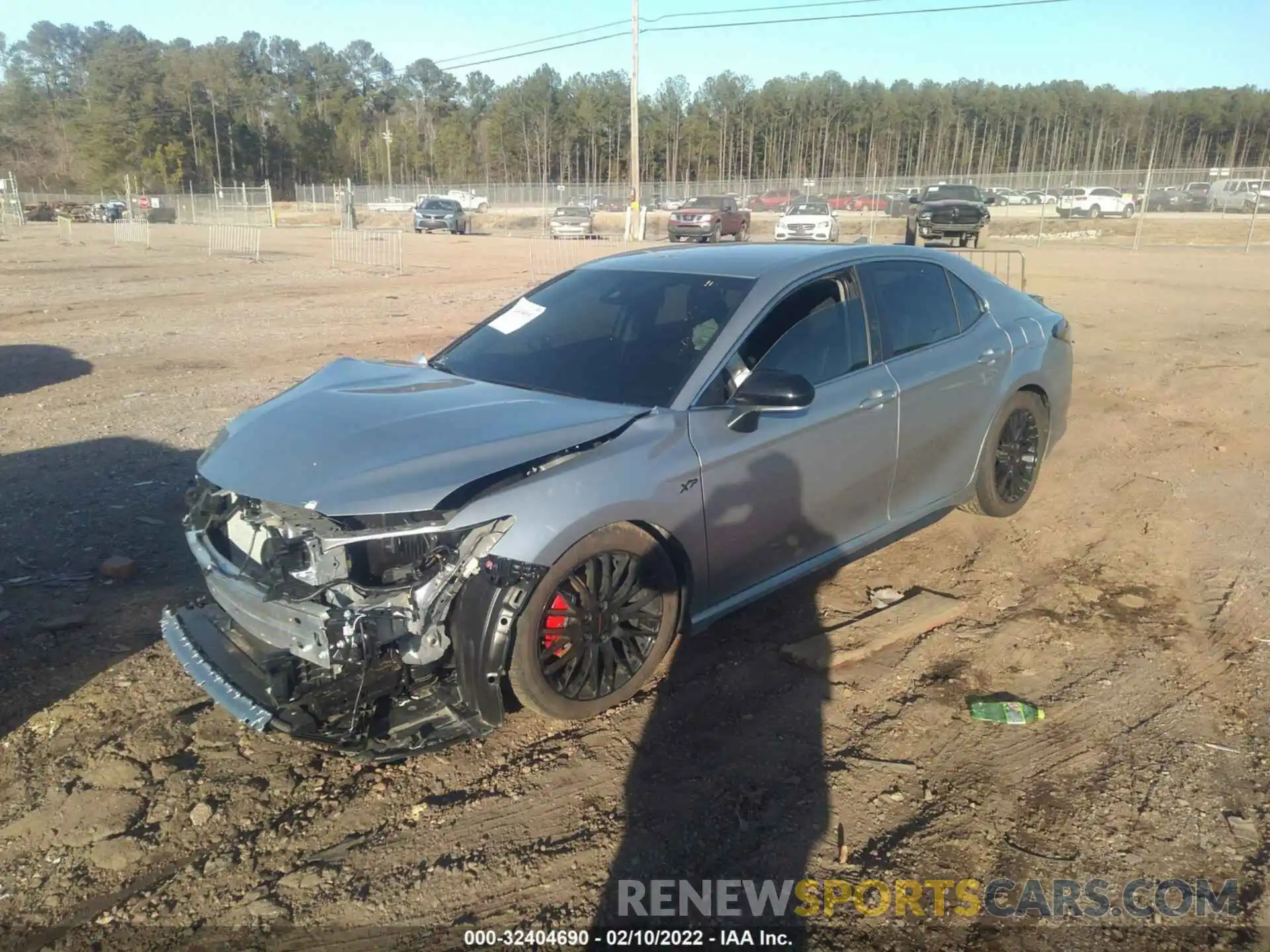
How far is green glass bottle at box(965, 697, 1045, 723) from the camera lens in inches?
142

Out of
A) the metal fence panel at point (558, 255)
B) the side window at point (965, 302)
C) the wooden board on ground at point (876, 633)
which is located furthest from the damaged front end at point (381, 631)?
the metal fence panel at point (558, 255)

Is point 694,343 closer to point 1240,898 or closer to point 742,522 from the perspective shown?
point 742,522

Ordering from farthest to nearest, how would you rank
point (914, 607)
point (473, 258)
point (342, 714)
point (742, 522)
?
1. point (473, 258)
2. point (914, 607)
3. point (742, 522)
4. point (342, 714)

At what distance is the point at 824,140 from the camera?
113562 mm

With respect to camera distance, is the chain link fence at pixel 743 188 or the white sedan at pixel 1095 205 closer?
the white sedan at pixel 1095 205

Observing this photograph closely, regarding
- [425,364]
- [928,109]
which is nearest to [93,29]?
[928,109]

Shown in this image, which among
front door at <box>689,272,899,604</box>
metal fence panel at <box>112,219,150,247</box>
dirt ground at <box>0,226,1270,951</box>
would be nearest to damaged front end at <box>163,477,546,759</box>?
dirt ground at <box>0,226,1270,951</box>

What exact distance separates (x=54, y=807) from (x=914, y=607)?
3602 mm

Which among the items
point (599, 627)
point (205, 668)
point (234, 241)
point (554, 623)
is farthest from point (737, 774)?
point (234, 241)

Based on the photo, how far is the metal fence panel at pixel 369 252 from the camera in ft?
78.8

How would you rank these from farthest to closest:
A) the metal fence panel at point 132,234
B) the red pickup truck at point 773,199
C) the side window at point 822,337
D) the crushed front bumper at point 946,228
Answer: the red pickup truck at point 773,199
the metal fence panel at point 132,234
the crushed front bumper at point 946,228
the side window at point 822,337

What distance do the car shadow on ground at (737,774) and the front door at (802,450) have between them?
0.02 metres

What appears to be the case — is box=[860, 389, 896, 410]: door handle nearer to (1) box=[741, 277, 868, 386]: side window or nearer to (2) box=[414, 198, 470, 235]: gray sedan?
(1) box=[741, 277, 868, 386]: side window

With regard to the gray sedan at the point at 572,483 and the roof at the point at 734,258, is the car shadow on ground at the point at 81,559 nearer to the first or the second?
the gray sedan at the point at 572,483
